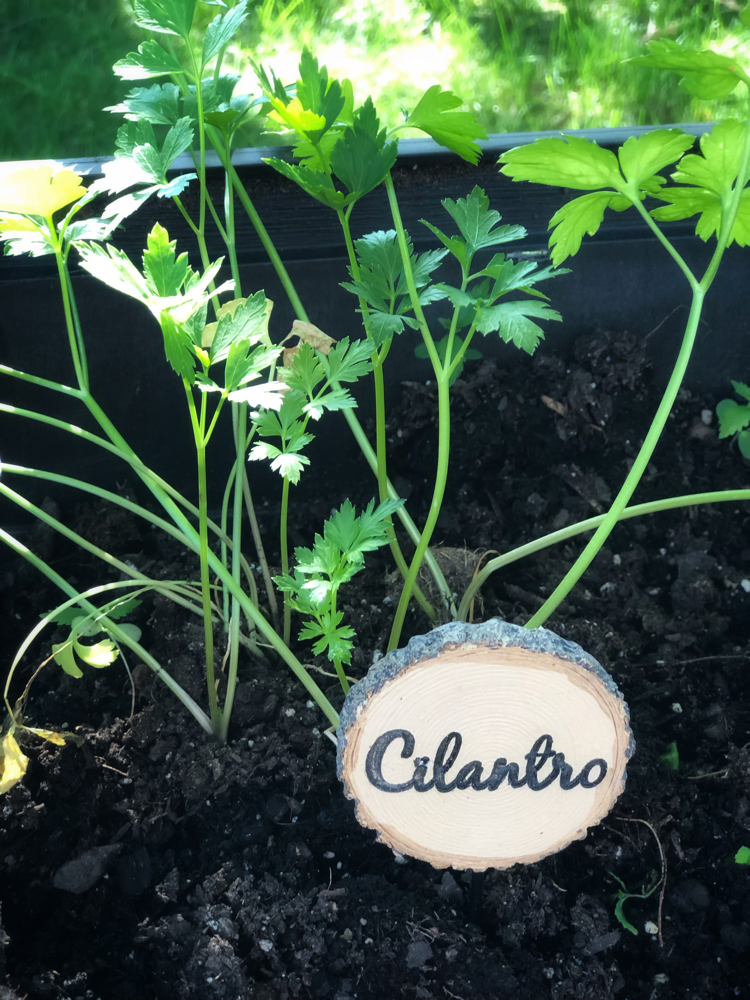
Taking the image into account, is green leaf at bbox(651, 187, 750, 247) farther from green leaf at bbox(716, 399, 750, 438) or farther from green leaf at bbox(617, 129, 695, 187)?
green leaf at bbox(716, 399, 750, 438)

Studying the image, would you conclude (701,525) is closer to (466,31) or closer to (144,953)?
(144,953)

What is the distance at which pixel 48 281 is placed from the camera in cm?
115

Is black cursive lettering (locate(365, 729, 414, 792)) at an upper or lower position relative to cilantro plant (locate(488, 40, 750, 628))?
lower

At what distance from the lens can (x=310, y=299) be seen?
118 centimetres

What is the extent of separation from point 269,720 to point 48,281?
73 centimetres

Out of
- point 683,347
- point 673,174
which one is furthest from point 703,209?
point 683,347

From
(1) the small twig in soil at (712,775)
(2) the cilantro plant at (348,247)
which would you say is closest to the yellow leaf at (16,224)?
(2) the cilantro plant at (348,247)

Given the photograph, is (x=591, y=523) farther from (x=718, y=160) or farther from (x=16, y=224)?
(x=16, y=224)

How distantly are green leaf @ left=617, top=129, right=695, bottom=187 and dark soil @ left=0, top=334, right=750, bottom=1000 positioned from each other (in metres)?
0.45

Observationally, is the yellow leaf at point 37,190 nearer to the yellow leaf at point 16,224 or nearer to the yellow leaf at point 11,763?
the yellow leaf at point 16,224

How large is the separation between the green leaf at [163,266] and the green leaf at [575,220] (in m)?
0.41

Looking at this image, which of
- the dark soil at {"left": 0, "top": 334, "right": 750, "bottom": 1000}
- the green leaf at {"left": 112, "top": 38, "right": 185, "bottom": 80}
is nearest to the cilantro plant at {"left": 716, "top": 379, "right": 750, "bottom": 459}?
the dark soil at {"left": 0, "top": 334, "right": 750, "bottom": 1000}

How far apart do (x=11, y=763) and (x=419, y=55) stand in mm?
1505

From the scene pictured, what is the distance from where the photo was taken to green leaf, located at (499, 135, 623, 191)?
2.42 ft
